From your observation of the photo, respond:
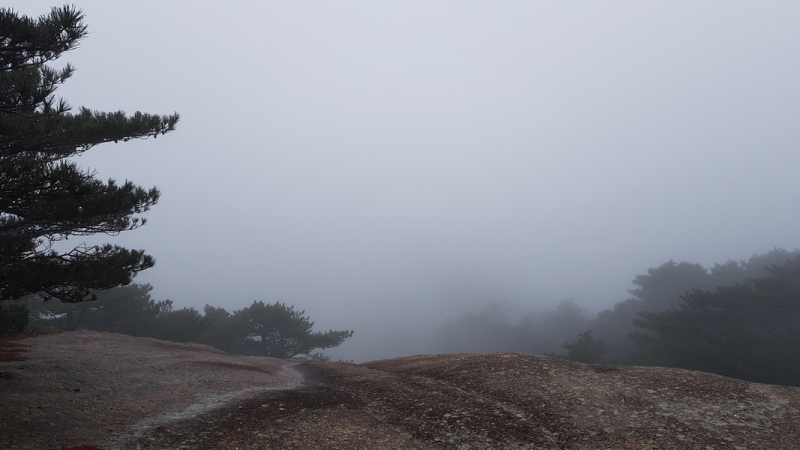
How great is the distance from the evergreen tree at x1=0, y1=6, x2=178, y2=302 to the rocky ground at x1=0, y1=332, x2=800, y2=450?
3035 millimetres

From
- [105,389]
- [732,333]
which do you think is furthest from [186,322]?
[732,333]

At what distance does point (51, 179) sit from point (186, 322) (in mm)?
36985

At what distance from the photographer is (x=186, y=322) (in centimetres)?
4197

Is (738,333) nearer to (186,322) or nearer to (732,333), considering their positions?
(732,333)

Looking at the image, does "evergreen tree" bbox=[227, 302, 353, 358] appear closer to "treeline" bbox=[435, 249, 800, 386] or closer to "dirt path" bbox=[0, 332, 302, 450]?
"dirt path" bbox=[0, 332, 302, 450]

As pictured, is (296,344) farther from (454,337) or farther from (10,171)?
(454,337)

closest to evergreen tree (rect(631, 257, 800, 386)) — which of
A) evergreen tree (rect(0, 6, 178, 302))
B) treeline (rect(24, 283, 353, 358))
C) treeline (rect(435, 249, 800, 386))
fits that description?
treeline (rect(435, 249, 800, 386))

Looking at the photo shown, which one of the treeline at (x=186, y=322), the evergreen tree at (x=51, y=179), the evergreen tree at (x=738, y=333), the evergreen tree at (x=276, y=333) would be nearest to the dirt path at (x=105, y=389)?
the evergreen tree at (x=51, y=179)

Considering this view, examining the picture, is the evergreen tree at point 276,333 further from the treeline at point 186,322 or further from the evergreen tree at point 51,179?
the evergreen tree at point 51,179

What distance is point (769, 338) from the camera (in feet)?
104

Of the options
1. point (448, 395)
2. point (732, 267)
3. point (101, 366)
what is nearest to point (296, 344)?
point (101, 366)

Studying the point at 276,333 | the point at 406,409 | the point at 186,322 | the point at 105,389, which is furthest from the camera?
the point at 276,333

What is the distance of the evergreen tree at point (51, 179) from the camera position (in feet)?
31.5

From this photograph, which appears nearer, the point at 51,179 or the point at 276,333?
the point at 51,179
